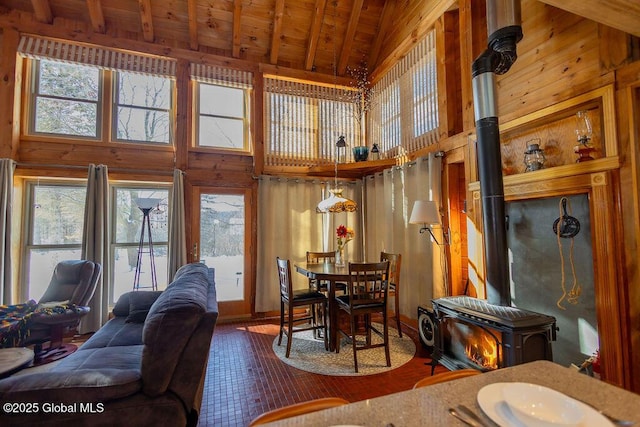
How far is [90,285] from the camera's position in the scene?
342cm

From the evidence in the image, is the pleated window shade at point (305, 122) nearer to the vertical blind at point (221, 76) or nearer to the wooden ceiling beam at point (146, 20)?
the vertical blind at point (221, 76)

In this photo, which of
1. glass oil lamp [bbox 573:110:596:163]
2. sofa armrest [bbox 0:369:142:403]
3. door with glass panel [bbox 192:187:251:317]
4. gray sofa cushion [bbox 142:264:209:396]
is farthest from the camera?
door with glass panel [bbox 192:187:251:317]

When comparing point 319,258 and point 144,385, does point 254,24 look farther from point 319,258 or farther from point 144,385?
point 144,385

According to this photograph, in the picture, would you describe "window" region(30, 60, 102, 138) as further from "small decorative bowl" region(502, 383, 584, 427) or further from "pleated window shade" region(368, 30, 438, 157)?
"small decorative bowl" region(502, 383, 584, 427)

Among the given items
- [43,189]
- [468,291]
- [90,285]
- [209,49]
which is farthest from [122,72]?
[468,291]

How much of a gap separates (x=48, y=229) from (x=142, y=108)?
6.68 feet

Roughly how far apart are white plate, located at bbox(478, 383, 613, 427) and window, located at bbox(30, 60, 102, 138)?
16.7 feet

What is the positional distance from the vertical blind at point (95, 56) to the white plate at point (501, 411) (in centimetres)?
507

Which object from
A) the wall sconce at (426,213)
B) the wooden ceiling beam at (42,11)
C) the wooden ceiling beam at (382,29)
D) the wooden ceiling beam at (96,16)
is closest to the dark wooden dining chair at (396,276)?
the wall sconce at (426,213)

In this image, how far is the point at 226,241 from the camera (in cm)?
457

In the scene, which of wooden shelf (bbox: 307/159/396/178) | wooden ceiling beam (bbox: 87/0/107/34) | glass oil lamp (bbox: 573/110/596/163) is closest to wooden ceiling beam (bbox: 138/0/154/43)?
wooden ceiling beam (bbox: 87/0/107/34)

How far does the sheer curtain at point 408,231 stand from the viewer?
361cm

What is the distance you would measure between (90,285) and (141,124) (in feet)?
7.55

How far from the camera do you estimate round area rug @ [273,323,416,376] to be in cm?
293
